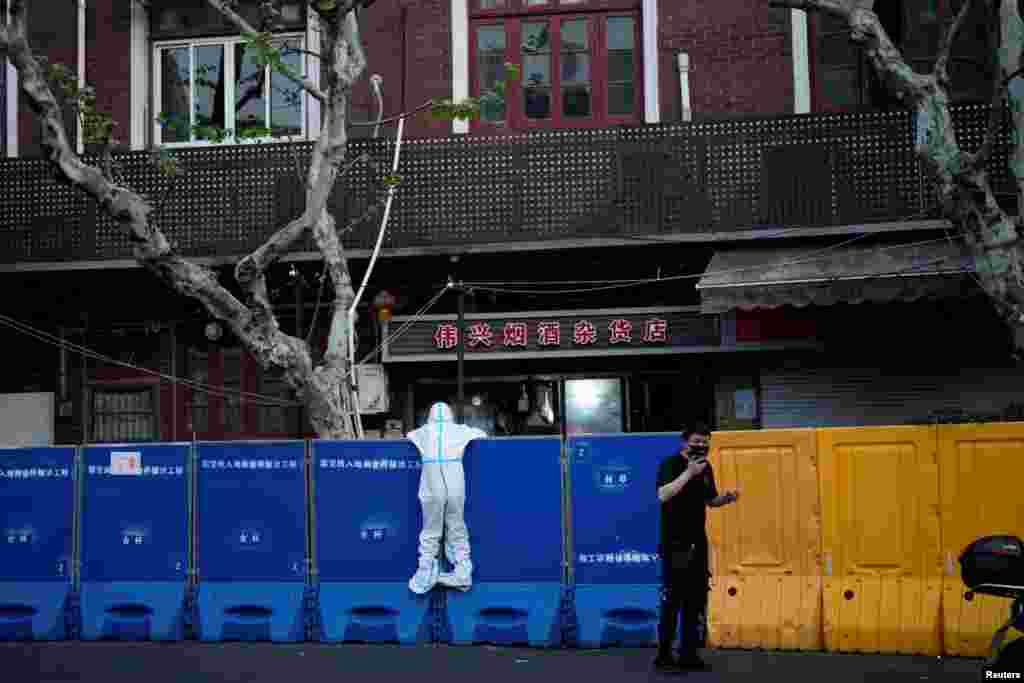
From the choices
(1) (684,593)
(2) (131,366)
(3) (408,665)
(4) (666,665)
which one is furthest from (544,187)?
(4) (666,665)

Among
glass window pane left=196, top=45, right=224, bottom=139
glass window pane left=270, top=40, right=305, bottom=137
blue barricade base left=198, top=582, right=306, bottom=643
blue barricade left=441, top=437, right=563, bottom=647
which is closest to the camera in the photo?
blue barricade left=441, top=437, right=563, bottom=647

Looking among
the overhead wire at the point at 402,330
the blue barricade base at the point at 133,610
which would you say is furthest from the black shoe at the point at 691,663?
the overhead wire at the point at 402,330

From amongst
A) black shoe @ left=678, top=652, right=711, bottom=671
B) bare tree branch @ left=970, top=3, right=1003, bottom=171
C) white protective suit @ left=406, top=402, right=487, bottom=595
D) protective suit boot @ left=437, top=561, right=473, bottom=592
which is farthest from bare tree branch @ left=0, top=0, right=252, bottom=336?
bare tree branch @ left=970, top=3, right=1003, bottom=171

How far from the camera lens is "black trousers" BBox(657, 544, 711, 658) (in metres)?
9.64

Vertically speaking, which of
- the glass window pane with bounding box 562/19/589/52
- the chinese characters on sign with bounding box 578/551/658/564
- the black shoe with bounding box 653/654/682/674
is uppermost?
the glass window pane with bounding box 562/19/589/52

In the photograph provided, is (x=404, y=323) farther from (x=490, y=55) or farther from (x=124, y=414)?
(x=124, y=414)

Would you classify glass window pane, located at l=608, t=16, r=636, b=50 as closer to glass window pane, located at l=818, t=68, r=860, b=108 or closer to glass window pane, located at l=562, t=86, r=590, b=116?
glass window pane, located at l=562, t=86, r=590, b=116

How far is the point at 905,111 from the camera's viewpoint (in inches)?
627

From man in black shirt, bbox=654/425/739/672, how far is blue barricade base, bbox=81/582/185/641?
4.75m

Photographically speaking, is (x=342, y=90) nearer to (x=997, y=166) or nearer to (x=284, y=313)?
(x=284, y=313)

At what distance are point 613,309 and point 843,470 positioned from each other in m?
6.18

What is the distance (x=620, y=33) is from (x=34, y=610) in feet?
34.1

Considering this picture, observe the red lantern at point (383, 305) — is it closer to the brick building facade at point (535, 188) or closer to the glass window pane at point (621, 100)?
the brick building facade at point (535, 188)

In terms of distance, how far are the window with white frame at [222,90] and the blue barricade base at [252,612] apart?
7729 mm
